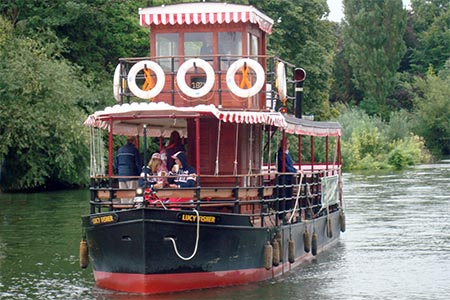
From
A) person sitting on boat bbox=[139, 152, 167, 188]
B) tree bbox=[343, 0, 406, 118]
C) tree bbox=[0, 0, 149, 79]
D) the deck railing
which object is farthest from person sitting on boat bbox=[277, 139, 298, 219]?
tree bbox=[343, 0, 406, 118]

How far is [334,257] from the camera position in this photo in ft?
74.2

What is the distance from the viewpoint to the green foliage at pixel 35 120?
138 feet

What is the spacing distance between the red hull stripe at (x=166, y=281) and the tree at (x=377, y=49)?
7417 cm

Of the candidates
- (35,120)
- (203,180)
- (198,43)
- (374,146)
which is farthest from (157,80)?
(374,146)

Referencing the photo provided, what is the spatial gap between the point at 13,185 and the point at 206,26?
2565cm

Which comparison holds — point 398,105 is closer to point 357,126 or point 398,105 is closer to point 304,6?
point 357,126

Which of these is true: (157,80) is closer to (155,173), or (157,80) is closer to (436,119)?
(155,173)

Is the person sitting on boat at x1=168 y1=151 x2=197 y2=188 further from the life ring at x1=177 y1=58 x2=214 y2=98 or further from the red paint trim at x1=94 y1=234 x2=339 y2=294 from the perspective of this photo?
the red paint trim at x1=94 y1=234 x2=339 y2=294

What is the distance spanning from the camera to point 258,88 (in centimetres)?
1842

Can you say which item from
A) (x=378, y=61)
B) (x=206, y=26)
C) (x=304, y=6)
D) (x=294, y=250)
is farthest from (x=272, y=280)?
(x=378, y=61)

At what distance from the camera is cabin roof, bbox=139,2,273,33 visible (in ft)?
63.7

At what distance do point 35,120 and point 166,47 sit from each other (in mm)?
23007

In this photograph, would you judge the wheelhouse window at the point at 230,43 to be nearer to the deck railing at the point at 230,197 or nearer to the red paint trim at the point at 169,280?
Answer: the deck railing at the point at 230,197

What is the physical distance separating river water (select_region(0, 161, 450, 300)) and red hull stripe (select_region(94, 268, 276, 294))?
119 mm
